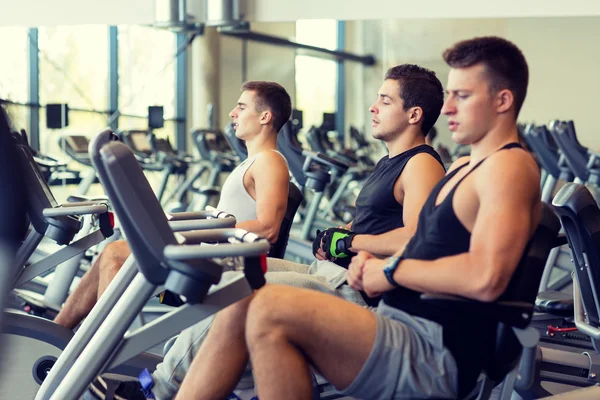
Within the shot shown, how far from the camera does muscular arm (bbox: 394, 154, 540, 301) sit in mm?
1665

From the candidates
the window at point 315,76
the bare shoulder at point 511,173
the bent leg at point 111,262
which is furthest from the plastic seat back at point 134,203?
the window at point 315,76

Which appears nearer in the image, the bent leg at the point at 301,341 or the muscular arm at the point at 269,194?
the bent leg at the point at 301,341

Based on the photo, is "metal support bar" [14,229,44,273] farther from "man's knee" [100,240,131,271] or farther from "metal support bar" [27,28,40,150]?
"metal support bar" [27,28,40,150]

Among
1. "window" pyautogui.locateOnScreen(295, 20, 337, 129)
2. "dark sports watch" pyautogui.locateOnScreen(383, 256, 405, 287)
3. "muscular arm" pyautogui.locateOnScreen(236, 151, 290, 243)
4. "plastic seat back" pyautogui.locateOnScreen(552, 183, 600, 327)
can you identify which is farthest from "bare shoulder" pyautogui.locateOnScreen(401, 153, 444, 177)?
"window" pyautogui.locateOnScreen(295, 20, 337, 129)

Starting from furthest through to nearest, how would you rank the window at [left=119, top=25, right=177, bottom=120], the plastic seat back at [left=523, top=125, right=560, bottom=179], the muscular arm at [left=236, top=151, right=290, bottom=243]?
the window at [left=119, top=25, right=177, bottom=120] → the plastic seat back at [left=523, top=125, right=560, bottom=179] → the muscular arm at [left=236, top=151, right=290, bottom=243]

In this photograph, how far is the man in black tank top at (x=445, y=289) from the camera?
5.55ft

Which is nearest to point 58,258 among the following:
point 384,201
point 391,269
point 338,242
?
point 338,242

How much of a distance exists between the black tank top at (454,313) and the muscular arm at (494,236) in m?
0.06

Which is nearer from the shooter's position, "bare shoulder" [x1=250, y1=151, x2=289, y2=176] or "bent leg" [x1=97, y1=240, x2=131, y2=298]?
"bent leg" [x1=97, y1=240, x2=131, y2=298]

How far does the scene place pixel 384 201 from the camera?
251 centimetres

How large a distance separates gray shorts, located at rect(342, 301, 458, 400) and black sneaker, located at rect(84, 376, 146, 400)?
0.87 metres

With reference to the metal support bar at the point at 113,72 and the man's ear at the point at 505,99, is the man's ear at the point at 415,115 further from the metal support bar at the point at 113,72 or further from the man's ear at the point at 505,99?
the metal support bar at the point at 113,72

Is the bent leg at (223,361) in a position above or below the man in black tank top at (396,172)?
below

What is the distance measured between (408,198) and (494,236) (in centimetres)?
76
